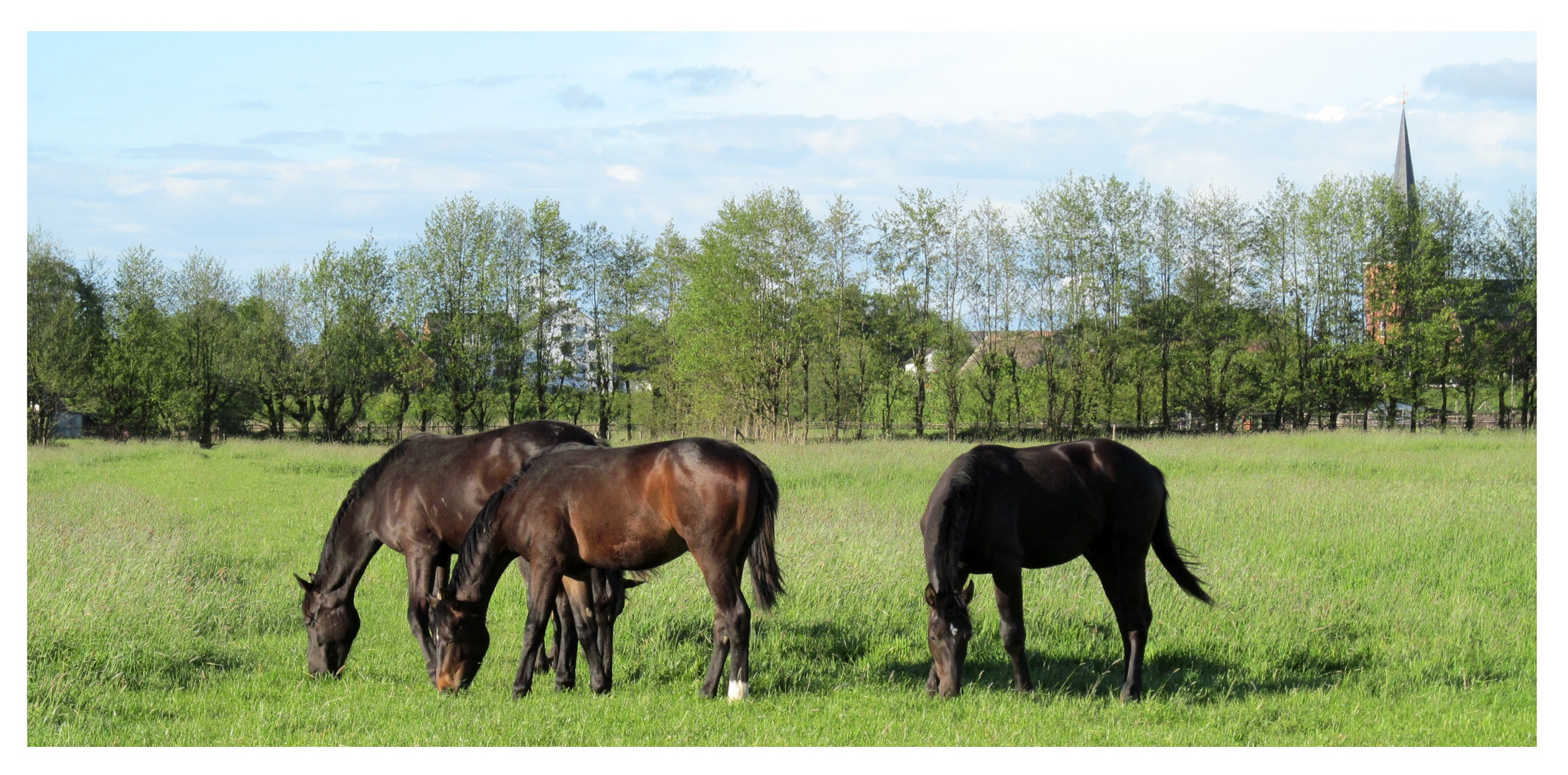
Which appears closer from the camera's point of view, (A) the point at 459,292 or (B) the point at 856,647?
(B) the point at 856,647

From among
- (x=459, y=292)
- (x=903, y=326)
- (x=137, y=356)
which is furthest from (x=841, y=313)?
(x=137, y=356)

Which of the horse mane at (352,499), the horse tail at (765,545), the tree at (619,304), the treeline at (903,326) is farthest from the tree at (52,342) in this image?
the horse tail at (765,545)

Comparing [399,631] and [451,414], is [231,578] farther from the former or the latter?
[451,414]

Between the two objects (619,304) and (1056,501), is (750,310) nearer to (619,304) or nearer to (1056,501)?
(619,304)

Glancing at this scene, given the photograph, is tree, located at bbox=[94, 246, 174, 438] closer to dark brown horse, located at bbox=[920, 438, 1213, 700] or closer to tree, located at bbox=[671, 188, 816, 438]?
tree, located at bbox=[671, 188, 816, 438]

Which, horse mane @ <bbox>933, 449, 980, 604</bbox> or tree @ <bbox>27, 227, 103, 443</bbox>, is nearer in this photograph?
horse mane @ <bbox>933, 449, 980, 604</bbox>

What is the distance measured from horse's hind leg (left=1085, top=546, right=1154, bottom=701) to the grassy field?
0.29 m

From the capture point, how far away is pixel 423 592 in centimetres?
734

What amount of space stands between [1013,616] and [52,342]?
38.5 m

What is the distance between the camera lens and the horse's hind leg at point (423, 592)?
7.09m

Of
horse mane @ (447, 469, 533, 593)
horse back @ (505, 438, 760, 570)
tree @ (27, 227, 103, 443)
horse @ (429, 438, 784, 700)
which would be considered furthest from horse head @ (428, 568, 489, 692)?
tree @ (27, 227, 103, 443)

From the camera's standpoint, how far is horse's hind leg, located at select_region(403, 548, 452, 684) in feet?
23.2

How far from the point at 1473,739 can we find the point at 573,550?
17.9 ft

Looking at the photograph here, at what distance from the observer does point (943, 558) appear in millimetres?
6023
